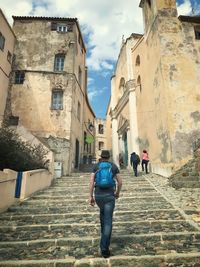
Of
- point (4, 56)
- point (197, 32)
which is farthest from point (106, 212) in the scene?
point (4, 56)

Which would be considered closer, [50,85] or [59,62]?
[50,85]

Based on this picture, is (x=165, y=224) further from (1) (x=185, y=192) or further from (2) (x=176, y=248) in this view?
(1) (x=185, y=192)

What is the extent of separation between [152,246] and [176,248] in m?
0.45

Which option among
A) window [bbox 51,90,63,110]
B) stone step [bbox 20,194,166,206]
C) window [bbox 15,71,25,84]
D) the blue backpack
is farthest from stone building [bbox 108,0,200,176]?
window [bbox 15,71,25,84]

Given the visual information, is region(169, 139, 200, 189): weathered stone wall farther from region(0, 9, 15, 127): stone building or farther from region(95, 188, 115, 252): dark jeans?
region(0, 9, 15, 127): stone building

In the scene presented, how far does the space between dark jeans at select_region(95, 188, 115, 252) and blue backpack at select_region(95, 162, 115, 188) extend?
11 cm

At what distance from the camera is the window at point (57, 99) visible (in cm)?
1640

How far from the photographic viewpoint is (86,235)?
176 inches

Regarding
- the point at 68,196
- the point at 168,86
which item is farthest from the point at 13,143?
the point at 168,86

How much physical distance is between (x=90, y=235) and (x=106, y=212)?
4.63 ft

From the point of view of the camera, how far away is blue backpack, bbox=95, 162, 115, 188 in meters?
3.51

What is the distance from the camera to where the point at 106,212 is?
3441 millimetres

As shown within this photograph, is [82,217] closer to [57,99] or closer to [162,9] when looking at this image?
[57,99]

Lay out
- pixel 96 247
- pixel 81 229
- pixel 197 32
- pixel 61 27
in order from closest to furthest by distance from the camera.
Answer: pixel 96 247 → pixel 81 229 → pixel 197 32 → pixel 61 27
